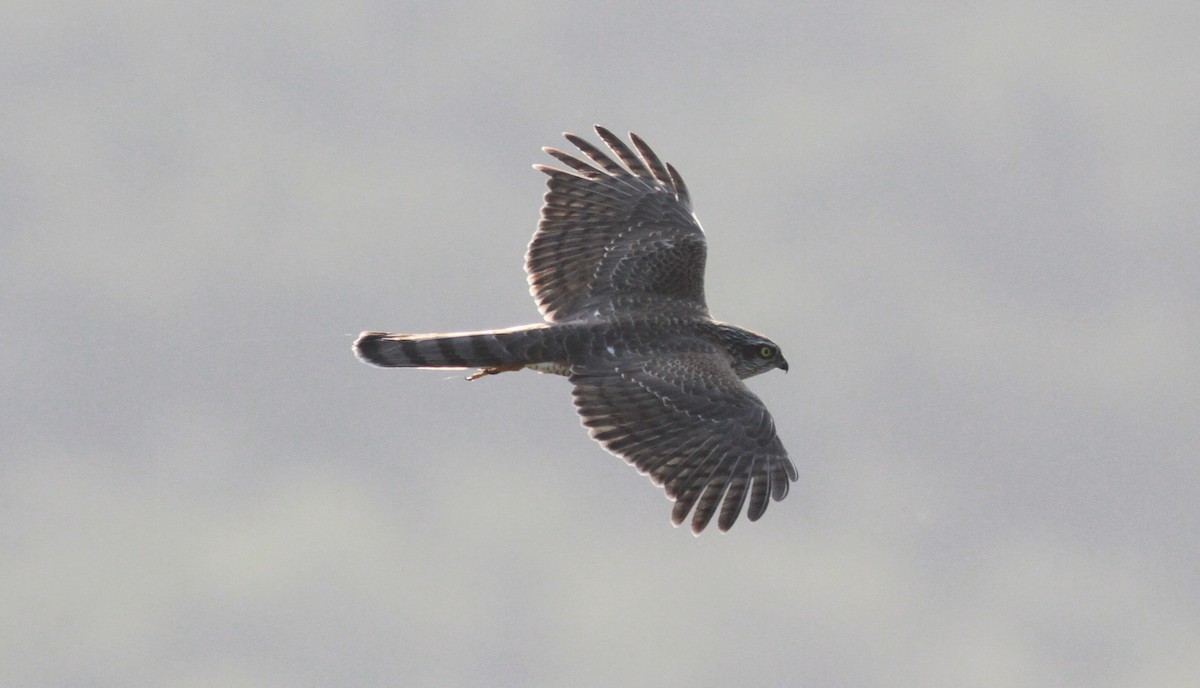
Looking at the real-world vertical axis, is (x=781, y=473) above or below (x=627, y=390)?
below

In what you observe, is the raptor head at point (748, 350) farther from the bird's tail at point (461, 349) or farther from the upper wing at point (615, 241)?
the bird's tail at point (461, 349)

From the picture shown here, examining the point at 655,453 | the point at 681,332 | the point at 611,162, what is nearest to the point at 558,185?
the point at 611,162

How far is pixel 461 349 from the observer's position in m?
22.2

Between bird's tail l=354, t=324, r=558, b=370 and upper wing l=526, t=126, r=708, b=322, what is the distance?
1268mm

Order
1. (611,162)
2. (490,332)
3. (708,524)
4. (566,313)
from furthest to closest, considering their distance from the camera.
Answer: (611,162)
(566,313)
(490,332)
(708,524)

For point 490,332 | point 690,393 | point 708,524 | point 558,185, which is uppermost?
point 558,185

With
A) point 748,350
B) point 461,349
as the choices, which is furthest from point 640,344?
point 461,349

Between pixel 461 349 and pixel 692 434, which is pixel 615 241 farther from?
pixel 692 434

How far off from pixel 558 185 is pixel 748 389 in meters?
4.49

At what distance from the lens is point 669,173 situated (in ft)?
83.9

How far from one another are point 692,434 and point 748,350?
8.27 feet

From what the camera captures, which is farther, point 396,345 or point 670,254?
point 670,254

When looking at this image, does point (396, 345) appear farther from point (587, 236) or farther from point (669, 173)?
point (669, 173)

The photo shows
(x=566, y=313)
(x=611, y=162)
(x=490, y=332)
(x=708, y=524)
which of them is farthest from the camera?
(x=611, y=162)
